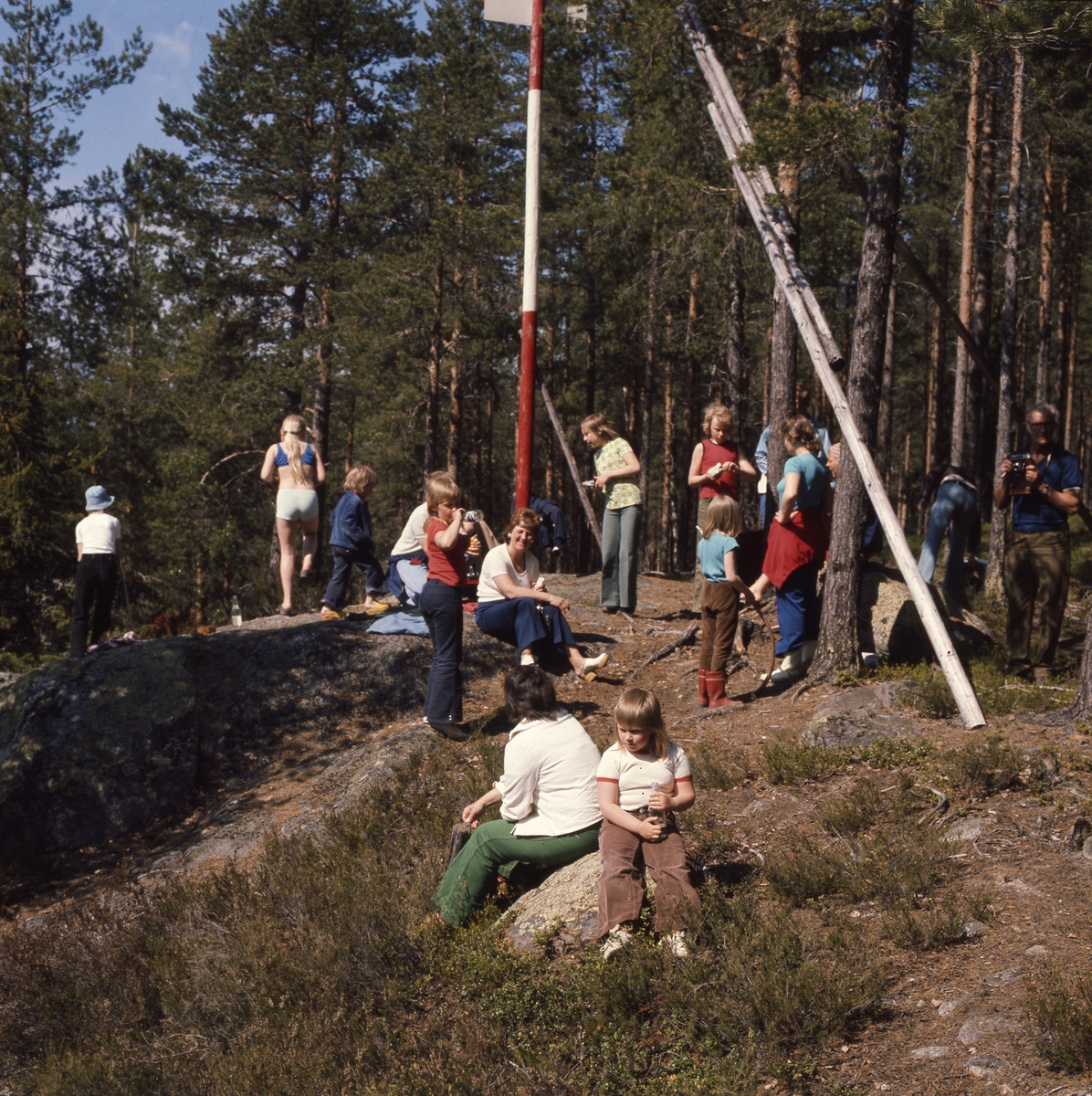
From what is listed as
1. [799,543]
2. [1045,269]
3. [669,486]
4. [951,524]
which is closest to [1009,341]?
[951,524]

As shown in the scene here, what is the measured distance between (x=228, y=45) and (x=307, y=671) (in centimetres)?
1596

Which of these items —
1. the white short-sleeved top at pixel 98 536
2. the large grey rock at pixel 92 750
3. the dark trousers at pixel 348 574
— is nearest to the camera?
the large grey rock at pixel 92 750

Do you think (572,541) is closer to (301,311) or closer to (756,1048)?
(301,311)

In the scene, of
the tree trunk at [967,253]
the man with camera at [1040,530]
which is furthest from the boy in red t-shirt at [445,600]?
the tree trunk at [967,253]

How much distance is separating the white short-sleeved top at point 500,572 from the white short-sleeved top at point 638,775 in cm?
315

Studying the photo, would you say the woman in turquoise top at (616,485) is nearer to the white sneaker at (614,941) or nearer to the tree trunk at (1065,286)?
the white sneaker at (614,941)

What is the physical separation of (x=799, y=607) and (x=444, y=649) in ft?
9.09

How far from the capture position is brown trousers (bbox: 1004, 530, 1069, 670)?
24.1 ft

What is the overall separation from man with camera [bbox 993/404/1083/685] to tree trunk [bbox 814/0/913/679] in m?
1.06

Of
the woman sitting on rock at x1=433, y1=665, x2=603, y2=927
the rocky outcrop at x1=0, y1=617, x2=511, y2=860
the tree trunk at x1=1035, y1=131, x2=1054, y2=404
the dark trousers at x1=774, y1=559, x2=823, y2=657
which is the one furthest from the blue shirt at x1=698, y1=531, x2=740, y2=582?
the tree trunk at x1=1035, y1=131, x2=1054, y2=404

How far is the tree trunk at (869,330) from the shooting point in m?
7.74

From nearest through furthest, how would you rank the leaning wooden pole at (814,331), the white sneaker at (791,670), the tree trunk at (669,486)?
the leaning wooden pole at (814,331)
the white sneaker at (791,670)
the tree trunk at (669,486)

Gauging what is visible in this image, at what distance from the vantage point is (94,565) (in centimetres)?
964

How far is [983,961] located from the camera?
4.16 meters
